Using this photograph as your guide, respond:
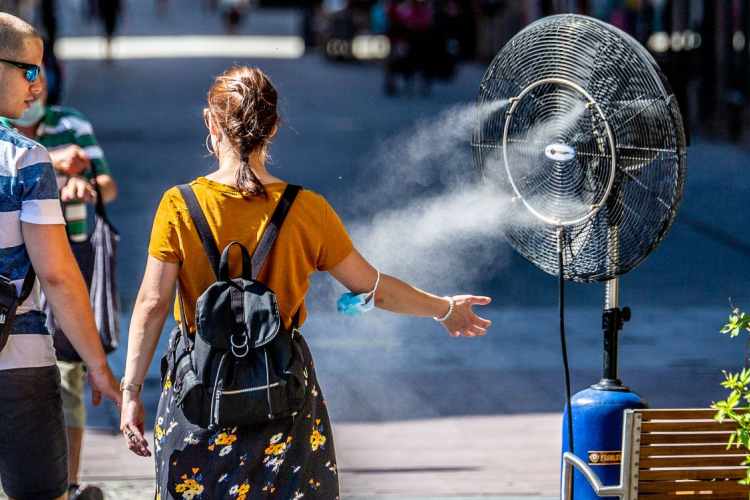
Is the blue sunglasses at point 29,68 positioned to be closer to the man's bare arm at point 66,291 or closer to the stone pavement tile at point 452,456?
the man's bare arm at point 66,291

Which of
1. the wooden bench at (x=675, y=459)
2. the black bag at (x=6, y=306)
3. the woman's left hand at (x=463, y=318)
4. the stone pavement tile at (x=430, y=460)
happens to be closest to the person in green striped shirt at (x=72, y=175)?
the stone pavement tile at (x=430, y=460)

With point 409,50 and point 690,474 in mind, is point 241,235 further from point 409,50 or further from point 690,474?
point 409,50

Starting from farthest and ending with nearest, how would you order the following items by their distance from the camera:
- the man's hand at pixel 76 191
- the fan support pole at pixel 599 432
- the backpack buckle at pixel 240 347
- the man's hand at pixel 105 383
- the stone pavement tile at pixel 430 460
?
the stone pavement tile at pixel 430 460, the man's hand at pixel 76 191, the fan support pole at pixel 599 432, the man's hand at pixel 105 383, the backpack buckle at pixel 240 347

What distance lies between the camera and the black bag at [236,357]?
2.98m

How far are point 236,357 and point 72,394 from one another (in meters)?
1.71

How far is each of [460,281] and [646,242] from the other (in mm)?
6151

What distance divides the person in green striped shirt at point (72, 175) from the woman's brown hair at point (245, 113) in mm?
1403

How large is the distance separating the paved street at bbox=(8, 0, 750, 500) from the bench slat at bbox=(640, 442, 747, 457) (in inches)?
40.2

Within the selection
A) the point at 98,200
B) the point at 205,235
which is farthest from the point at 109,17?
the point at 205,235

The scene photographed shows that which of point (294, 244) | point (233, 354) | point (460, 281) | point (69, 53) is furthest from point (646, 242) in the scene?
point (69, 53)

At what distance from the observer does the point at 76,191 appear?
4.35 metres

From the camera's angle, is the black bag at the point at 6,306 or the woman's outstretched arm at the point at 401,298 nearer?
the black bag at the point at 6,306

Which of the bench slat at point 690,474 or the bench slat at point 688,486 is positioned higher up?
the bench slat at point 690,474

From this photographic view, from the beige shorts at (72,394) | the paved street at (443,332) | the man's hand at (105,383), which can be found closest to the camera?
the man's hand at (105,383)
